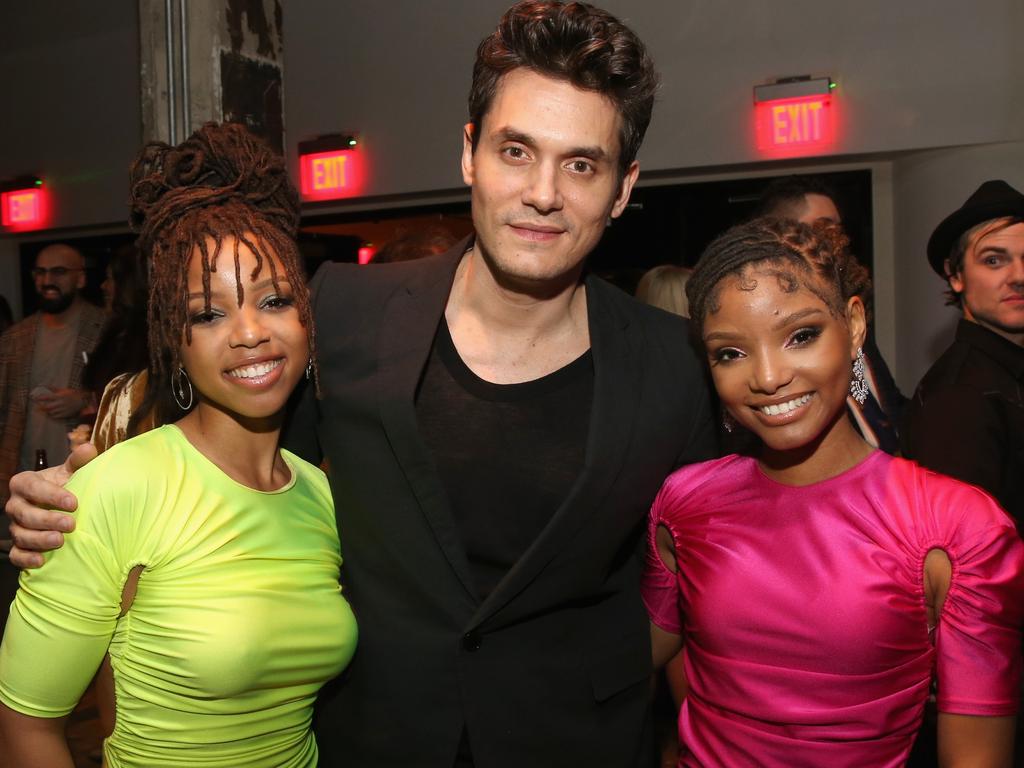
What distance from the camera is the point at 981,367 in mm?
2648

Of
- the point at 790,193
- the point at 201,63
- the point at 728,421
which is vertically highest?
the point at 201,63

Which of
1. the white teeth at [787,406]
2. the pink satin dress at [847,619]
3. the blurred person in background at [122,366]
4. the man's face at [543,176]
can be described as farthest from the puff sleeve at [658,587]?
the blurred person in background at [122,366]

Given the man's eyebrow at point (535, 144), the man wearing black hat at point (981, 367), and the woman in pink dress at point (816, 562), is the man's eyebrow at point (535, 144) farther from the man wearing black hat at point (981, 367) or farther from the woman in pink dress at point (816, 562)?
the man wearing black hat at point (981, 367)

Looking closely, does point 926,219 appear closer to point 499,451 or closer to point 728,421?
point 728,421

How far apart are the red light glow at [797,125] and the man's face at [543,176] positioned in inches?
141

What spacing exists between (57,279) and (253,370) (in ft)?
12.3

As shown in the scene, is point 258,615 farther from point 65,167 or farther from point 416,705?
point 65,167

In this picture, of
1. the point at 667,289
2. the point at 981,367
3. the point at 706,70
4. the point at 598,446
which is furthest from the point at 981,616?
the point at 706,70

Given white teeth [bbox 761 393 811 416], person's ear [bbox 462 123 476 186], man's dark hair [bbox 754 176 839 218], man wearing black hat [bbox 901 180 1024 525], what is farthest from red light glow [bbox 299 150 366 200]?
white teeth [bbox 761 393 811 416]

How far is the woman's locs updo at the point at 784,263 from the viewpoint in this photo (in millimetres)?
1662

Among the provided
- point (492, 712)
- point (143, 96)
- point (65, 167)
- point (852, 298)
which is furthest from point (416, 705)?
point (65, 167)

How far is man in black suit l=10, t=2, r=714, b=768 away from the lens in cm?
171

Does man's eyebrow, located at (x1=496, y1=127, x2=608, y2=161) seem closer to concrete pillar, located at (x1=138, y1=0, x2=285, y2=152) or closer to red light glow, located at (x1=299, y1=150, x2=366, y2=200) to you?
concrete pillar, located at (x1=138, y1=0, x2=285, y2=152)

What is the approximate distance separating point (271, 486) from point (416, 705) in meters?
0.47
